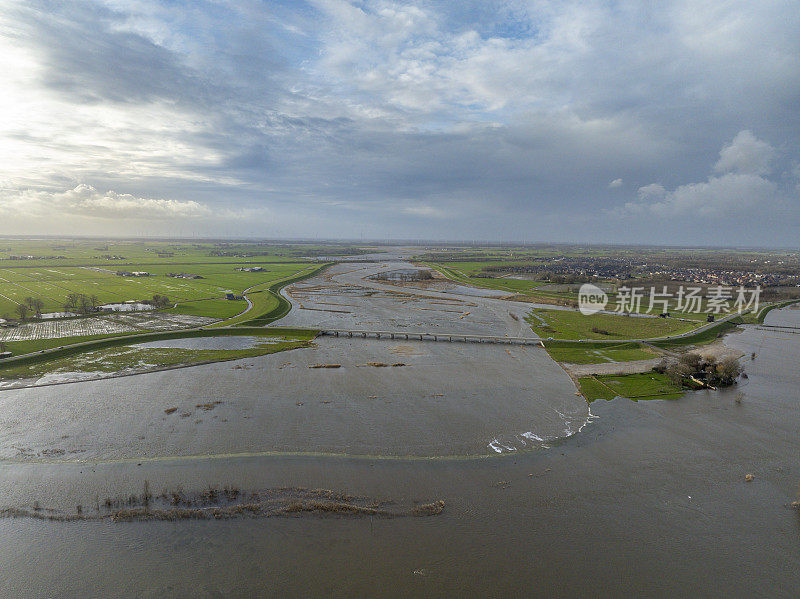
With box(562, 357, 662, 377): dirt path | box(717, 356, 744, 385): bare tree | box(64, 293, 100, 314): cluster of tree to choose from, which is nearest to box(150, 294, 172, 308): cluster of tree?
box(64, 293, 100, 314): cluster of tree

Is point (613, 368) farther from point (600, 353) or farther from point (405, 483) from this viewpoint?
point (405, 483)

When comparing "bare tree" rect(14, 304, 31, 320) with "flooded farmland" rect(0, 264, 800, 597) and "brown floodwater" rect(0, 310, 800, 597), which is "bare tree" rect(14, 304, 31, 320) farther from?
"brown floodwater" rect(0, 310, 800, 597)

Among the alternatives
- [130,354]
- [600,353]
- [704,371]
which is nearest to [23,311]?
[130,354]

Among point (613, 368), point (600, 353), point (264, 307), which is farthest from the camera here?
point (264, 307)

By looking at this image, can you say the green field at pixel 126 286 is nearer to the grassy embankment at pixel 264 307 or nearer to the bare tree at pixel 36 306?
the bare tree at pixel 36 306

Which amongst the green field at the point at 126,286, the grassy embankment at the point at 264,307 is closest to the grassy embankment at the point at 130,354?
the grassy embankment at the point at 264,307

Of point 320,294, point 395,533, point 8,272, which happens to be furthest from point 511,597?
point 8,272

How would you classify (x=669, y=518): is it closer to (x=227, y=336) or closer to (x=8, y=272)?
(x=227, y=336)
